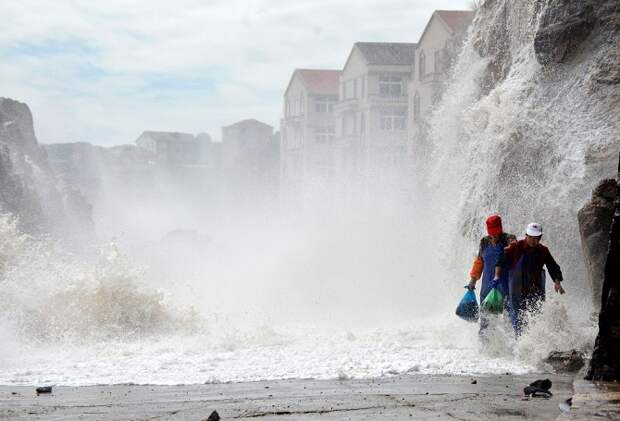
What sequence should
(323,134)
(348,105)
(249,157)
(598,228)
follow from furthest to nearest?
(249,157), (323,134), (348,105), (598,228)

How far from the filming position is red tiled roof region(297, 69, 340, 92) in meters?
68.4

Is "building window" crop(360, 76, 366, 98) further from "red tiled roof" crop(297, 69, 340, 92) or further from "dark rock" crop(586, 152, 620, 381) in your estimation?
"dark rock" crop(586, 152, 620, 381)

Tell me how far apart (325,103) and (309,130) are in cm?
245

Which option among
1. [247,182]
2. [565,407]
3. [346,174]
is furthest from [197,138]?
[565,407]

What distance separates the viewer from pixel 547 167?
13.0 meters

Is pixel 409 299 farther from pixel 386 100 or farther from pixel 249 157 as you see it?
pixel 249 157

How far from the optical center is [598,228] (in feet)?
32.6

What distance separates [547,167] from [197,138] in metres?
89.7

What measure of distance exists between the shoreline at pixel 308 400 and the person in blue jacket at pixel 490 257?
127cm

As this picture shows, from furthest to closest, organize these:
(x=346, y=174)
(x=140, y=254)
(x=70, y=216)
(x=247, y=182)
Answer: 1. (x=247, y=182)
2. (x=346, y=174)
3. (x=140, y=254)
4. (x=70, y=216)

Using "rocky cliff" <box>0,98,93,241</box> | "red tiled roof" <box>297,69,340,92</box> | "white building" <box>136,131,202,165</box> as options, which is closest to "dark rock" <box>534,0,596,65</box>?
"rocky cliff" <box>0,98,93,241</box>

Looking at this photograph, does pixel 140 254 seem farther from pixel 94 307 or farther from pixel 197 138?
pixel 197 138

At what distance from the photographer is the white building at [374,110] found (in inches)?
2105

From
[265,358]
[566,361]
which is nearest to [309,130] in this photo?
[265,358]
